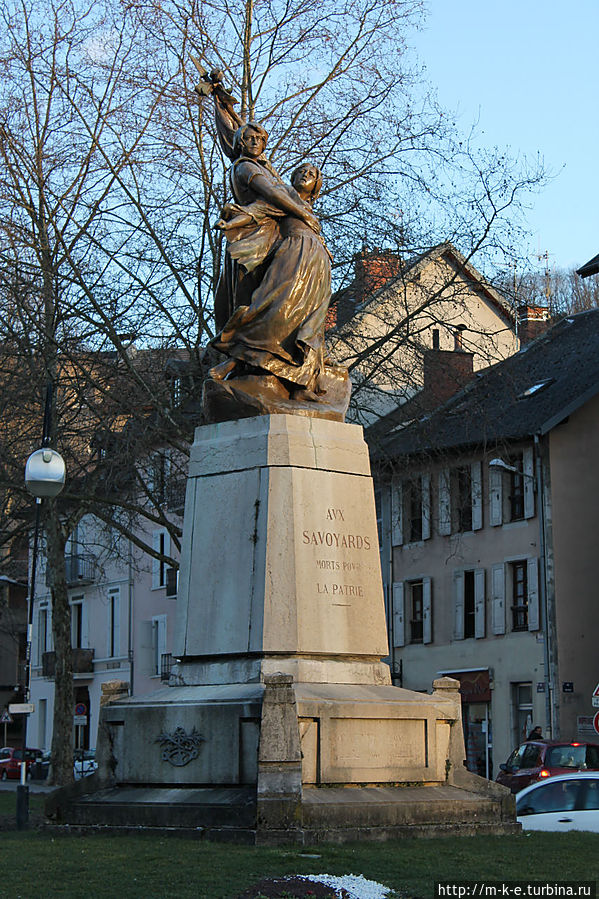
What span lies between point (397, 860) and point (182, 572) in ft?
12.4

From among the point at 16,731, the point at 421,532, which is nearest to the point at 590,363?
the point at 421,532

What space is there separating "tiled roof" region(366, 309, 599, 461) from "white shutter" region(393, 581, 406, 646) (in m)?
6.86

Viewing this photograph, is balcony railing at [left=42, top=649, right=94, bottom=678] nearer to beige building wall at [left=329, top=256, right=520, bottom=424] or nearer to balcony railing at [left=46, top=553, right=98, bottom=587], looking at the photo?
balcony railing at [left=46, top=553, right=98, bottom=587]

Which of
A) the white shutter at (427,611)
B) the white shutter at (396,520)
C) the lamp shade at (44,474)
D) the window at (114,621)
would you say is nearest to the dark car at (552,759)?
the lamp shade at (44,474)

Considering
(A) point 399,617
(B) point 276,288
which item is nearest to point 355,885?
(B) point 276,288

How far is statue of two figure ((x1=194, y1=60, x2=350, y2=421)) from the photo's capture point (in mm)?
13398

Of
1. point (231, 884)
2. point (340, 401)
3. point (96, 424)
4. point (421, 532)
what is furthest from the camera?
point (421, 532)

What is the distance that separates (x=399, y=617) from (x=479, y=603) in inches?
153

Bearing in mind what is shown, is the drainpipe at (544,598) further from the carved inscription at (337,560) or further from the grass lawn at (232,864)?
the grass lawn at (232,864)

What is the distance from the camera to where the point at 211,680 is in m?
12.5

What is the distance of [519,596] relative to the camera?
40875 millimetres

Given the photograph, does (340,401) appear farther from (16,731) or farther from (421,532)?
(16,731)

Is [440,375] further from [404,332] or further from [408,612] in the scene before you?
[408,612]

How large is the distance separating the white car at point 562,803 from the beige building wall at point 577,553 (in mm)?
20488
